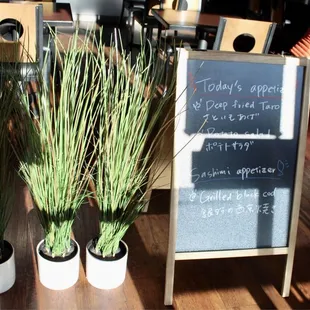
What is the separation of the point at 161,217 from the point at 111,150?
1.09m

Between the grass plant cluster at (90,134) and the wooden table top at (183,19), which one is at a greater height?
the wooden table top at (183,19)

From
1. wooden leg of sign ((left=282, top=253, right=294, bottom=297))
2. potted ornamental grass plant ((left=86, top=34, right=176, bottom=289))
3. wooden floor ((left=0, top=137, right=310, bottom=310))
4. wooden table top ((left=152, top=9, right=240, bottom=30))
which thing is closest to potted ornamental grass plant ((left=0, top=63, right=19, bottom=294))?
wooden floor ((left=0, top=137, right=310, bottom=310))

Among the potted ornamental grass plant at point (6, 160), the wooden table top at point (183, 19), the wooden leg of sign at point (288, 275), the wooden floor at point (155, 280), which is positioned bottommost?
the wooden floor at point (155, 280)

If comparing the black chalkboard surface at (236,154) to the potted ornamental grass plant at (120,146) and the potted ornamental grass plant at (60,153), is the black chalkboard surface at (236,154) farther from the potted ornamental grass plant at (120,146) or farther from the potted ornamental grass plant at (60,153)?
the potted ornamental grass plant at (60,153)

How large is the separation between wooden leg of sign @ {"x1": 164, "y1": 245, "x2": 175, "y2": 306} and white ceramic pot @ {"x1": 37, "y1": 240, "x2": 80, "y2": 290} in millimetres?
415

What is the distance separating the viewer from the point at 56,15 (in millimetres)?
3959

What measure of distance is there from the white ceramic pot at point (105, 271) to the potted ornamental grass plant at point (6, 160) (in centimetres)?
34

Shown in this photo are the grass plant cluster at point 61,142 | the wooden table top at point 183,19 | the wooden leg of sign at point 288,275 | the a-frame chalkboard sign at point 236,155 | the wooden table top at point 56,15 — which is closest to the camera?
the grass plant cluster at point 61,142

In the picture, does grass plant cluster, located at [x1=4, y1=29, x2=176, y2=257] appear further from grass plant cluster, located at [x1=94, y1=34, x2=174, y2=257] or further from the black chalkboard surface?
the black chalkboard surface

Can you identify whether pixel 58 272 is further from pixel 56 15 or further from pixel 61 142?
pixel 56 15

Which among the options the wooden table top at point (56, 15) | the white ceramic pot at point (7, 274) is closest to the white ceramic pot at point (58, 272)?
the white ceramic pot at point (7, 274)

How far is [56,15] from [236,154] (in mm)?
2436

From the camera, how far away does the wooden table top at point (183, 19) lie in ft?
13.9

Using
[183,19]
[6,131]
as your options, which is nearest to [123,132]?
[6,131]
